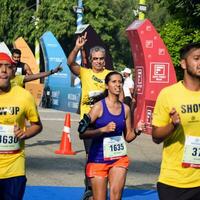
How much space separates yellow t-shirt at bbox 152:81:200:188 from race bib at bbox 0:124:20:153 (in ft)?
4.14

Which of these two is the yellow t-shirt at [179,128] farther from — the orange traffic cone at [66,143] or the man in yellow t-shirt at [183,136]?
the orange traffic cone at [66,143]

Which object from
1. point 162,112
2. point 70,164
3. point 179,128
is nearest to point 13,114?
point 162,112

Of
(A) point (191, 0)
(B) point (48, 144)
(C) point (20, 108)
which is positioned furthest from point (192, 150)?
(A) point (191, 0)

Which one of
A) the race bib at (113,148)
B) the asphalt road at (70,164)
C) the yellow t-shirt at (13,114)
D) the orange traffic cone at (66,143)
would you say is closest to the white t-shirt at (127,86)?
the asphalt road at (70,164)

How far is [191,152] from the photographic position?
4.89 m

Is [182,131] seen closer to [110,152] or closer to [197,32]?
[110,152]

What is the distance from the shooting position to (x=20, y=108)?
213 inches

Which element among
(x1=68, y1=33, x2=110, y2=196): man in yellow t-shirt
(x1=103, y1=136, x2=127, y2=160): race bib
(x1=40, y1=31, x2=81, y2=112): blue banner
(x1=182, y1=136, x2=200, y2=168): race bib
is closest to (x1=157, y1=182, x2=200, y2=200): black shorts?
(x1=182, y1=136, x2=200, y2=168): race bib

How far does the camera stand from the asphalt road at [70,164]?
392 inches

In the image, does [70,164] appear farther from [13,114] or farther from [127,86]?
[127,86]

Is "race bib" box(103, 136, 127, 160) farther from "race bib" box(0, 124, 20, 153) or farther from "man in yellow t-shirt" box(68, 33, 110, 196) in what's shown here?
"man in yellow t-shirt" box(68, 33, 110, 196)

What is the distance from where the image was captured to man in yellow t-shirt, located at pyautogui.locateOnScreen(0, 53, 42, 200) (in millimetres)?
5352

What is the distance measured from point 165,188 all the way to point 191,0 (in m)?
11.8

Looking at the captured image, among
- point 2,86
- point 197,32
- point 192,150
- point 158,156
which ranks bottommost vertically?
point 158,156
